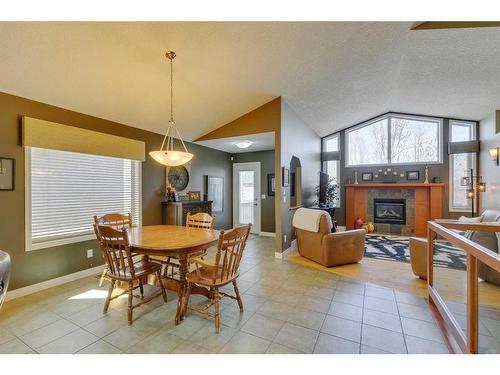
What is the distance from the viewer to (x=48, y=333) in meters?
2.05

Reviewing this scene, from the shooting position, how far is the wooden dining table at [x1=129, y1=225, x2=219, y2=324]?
7.04ft

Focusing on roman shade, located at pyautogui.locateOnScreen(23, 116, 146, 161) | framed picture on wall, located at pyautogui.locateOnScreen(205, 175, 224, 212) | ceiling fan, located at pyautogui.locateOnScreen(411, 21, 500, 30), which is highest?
ceiling fan, located at pyautogui.locateOnScreen(411, 21, 500, 30)

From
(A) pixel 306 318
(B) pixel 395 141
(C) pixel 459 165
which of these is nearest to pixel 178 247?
(A) pixel 306 318

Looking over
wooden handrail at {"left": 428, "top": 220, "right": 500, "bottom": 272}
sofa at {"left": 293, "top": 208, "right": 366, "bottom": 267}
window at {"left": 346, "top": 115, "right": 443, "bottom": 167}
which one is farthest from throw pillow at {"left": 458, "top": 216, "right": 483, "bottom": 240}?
window at {"left": 346, "top": 115, "right": 443, "bottom": 167}

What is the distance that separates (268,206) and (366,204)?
9.67ft

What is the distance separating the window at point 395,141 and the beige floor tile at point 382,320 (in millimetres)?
5394

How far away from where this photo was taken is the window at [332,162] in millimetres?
7348

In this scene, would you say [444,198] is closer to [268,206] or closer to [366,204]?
[366,204]

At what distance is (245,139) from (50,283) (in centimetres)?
389

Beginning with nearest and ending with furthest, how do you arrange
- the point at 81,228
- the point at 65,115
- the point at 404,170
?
1. the point at 65,115
2. the point at 81,228
3. the point at 404,170

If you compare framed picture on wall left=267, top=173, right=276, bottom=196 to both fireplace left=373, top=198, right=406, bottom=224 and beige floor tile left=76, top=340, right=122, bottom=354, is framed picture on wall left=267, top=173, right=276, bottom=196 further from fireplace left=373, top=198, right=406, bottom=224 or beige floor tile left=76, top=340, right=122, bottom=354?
beige floor tile left=76, top=340, right=122, bottom=354

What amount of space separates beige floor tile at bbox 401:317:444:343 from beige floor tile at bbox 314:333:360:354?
0.57 meters

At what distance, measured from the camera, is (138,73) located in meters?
2.91
